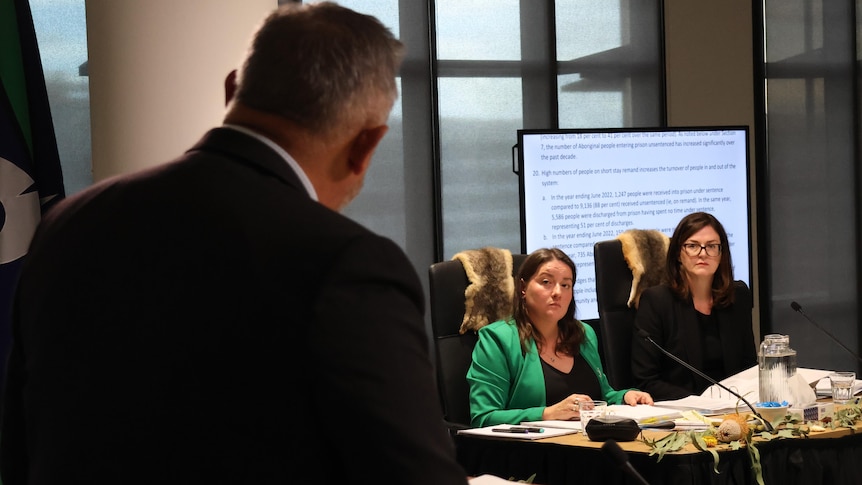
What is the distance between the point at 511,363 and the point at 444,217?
2290 millimetres

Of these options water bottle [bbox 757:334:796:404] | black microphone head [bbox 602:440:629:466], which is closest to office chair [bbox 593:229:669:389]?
water bottle [bbox 757:334:796:404]

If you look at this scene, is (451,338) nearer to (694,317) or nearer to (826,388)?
(694,317)

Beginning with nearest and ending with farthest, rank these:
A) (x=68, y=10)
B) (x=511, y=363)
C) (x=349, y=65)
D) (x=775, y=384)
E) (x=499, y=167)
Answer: (x=349, y=65), (x=775, y=384), (x=511, y=363), (x=68, y=10), (x=499, y=167)

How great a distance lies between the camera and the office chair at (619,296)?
4.23 meters

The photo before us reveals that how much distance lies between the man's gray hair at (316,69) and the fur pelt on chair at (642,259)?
3.40m

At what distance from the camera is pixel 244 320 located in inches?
32.9

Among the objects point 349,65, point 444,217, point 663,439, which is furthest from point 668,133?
point 349,65

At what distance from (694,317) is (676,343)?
0.51 ft

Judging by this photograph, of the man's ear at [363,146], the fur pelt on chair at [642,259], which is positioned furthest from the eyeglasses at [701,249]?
the man's ear at [363,146]

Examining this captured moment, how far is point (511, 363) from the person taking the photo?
3.68 metres

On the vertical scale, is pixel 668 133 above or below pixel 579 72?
below

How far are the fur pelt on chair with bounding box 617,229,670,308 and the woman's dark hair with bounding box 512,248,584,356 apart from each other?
1.64ft

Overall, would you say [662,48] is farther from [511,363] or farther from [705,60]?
[511,363]

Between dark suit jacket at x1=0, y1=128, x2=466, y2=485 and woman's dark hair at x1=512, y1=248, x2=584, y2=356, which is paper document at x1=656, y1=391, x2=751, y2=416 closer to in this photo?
woman's dark hair at x1=512, y1=248, x2=584, y2=356
